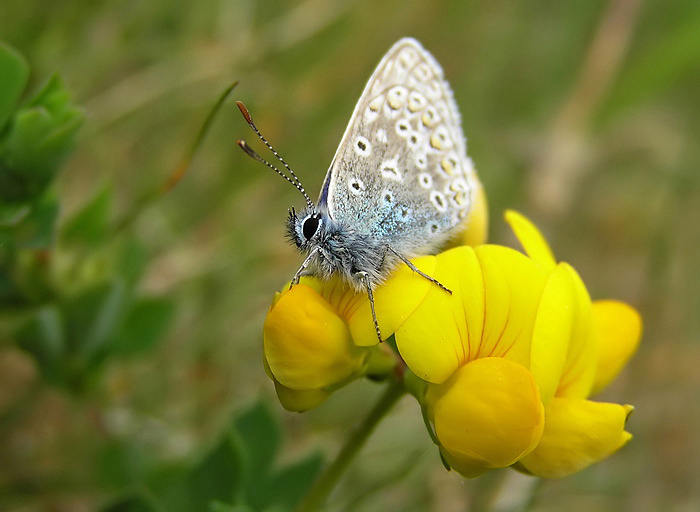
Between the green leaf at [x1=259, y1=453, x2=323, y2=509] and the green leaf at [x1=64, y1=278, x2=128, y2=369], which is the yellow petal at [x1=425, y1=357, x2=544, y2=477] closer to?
the green leaf at [x1=259, y1=453, x2=323, y2=509]

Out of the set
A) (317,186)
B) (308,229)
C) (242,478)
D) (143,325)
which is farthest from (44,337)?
(317,186)

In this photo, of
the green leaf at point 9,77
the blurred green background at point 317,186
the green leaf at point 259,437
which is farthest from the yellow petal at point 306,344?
the green leaf at point 9,77

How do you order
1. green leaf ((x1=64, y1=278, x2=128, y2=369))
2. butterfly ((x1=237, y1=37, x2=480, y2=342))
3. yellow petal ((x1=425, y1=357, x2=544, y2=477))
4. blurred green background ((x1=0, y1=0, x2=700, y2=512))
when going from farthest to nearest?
blurred green background ((x1=0, y1=0, x2=700, y2=512)), green leaf ((x1=64, y1=278, x2=128, y2=369)), butterfly ((x1=237, y1=37, x2=480, y2=342)), yellow petal ((x1=425, y1=357, x2=544, y2=477))

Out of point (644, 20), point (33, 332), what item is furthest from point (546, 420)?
point (644, 20)

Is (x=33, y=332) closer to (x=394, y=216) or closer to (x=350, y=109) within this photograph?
(x=394, y=216)

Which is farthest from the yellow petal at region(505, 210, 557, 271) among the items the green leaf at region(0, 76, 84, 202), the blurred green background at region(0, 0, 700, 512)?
the green leaf at region(0, 76, 84, 202)
